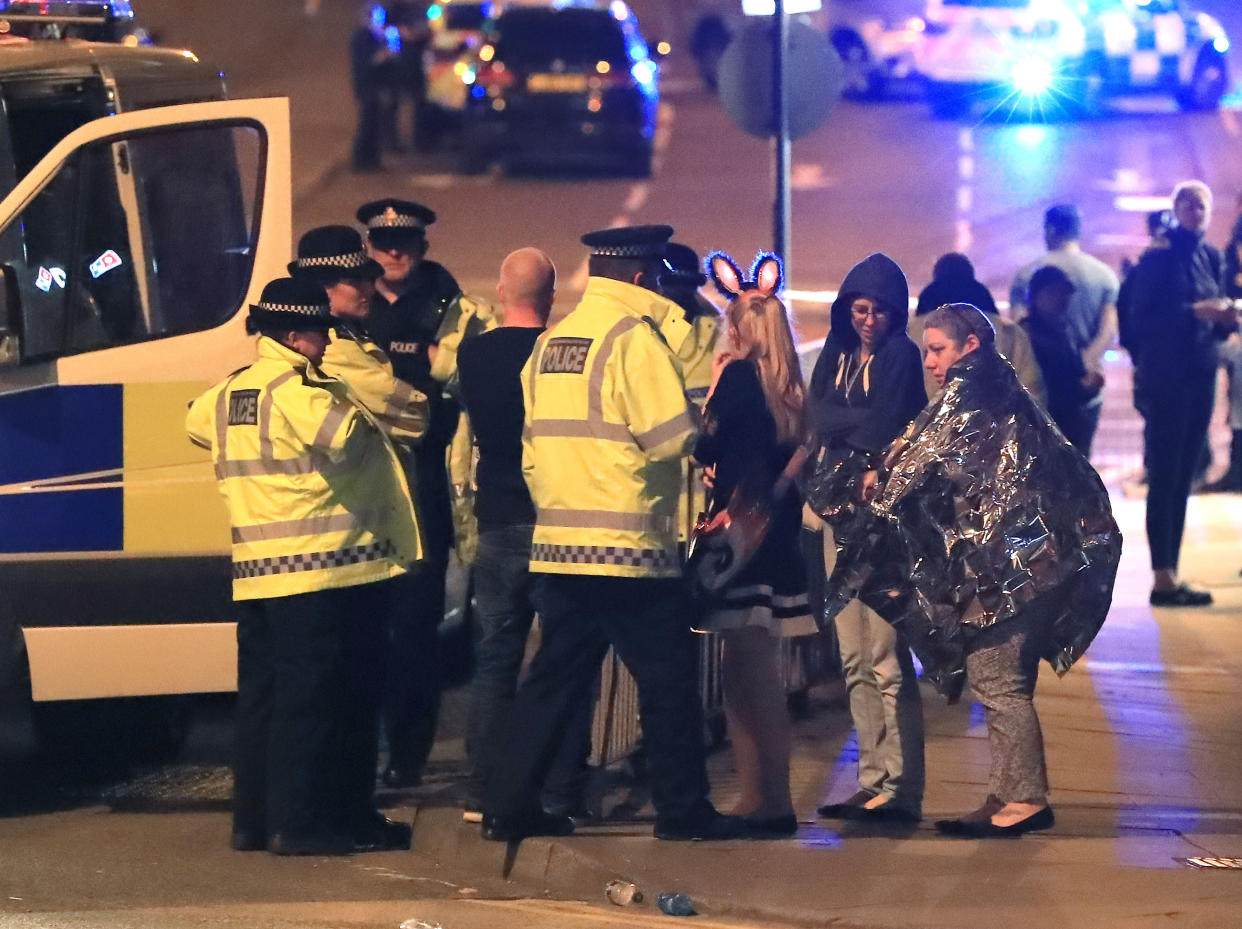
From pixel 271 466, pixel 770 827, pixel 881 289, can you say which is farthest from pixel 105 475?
pixel 881 289

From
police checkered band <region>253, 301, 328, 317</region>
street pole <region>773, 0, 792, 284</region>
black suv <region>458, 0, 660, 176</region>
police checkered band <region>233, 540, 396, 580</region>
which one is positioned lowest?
police checkered band <region>233, 540, 396, 580</region>

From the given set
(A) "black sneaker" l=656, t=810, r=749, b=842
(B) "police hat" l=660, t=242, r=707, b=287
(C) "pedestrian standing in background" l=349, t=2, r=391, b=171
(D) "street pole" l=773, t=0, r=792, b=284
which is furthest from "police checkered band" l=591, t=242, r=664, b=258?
(C) "pedestrian standing in background" l=349, t=2, r=391, b=171

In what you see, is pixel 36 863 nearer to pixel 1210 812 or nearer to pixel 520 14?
pixel 1210 812

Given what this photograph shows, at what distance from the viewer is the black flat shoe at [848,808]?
6937mm

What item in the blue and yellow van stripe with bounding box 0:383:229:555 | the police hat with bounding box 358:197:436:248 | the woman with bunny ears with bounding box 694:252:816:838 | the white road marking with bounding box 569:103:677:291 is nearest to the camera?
the woman with bunny ears with bounding box 694:252:816:838

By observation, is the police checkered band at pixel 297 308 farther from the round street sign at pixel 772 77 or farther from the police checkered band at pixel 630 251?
the round street sign at pixel 772 77

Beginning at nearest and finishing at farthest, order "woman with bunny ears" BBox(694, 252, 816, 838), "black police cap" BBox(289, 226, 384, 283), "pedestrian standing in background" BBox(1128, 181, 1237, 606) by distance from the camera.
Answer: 1. "woman with bunny ears" BBox(694, 252, 816, 838)
2. "black police cap" BBox(289, 226, 384, 283)
3. "pedestrian standing in background" BBox(1128, 181, 1237, 606)

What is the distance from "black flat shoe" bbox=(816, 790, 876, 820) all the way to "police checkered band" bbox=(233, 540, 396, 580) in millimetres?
1655

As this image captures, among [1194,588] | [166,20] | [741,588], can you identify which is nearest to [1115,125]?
[166,20]

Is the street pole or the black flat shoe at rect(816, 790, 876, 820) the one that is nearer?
the black flat shoe at rect(816, 790, 876, 820)

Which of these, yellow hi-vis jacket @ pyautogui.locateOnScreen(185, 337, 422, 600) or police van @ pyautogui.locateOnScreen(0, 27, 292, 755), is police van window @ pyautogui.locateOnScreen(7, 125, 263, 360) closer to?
police van @ pyautogui.locateOnScreen(0, 27, 292, 755)

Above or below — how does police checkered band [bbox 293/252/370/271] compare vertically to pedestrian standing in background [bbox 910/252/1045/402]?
above

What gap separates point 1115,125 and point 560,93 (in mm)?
8659

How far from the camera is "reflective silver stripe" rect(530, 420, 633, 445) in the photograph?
21.0ft
